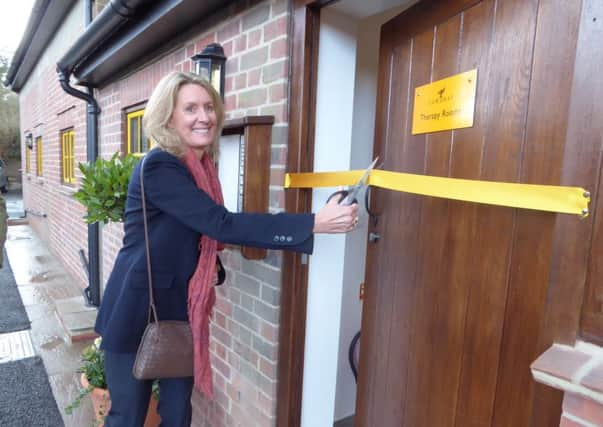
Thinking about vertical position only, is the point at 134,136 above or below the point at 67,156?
above

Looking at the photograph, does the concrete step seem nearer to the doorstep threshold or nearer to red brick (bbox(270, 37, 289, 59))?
the doorstep threshold

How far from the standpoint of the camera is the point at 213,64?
6.97ft

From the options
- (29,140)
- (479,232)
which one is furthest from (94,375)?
(29,140)

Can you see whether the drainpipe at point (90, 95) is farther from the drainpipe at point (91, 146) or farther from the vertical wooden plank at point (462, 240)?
the vertical wooden plank at point (462, 240)

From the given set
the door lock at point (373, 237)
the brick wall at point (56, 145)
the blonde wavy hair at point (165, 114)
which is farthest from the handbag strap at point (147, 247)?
the brick wall at point (56, 145)

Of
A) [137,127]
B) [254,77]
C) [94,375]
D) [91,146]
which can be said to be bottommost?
[94,375]

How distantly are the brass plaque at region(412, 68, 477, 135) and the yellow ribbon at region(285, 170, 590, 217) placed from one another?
21cm

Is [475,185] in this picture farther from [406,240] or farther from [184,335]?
[184,335]

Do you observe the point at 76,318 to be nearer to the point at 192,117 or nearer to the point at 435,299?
the point at 192,117

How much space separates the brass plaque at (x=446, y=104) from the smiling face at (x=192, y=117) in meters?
0.84

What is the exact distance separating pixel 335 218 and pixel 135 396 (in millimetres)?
1189

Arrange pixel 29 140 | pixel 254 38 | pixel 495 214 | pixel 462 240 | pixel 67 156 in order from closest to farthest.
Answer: pixel 495 214 < pixel 462 240 < pixel 254 38 < pixel 67 156 < pixel 29 140

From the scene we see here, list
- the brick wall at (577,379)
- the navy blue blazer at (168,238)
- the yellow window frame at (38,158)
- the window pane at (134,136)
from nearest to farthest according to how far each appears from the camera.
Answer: the brick wall at (577,379), the navy blue blazer at (168,238), the window pane at (134,136), the yellow window frame at (38,158)

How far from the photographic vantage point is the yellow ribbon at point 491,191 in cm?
93
